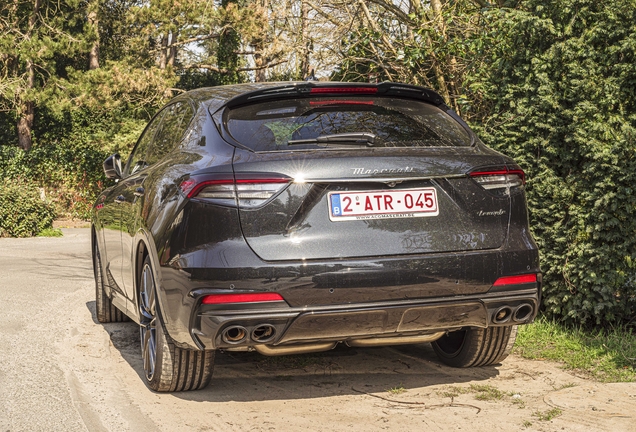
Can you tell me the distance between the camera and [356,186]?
A: 14.2ft

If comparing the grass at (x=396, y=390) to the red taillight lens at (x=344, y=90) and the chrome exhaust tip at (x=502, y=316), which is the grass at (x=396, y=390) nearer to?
the chrome exhaust tip at (x=502, y=316)

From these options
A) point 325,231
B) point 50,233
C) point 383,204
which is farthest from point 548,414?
point 50,233

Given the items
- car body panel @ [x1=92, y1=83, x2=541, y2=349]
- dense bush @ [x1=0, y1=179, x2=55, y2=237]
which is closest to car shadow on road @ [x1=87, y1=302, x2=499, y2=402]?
car body panel @ [x1=92, y1=83, x2=541, y2=349]

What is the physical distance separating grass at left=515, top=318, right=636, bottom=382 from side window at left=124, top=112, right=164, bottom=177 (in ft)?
10.0

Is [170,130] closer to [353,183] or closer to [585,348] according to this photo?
[353,183]

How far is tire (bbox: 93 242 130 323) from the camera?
7.20 meters

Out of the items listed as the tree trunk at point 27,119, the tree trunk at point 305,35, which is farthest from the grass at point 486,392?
the tree trunk at point 27,119

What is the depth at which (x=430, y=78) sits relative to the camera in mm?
10742

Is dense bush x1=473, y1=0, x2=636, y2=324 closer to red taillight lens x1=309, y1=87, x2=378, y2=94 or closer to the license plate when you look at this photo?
red taillight lens x1=309, y1=87, x2=378, y2=94

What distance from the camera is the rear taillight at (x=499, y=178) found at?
4.58m

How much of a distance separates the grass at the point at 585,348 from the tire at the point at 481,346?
1.71ft

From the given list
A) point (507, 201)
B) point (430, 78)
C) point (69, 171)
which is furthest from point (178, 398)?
point (69, 171)

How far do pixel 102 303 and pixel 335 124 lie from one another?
354cm

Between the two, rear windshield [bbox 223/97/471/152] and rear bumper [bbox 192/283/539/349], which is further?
rear windshield [bbox 223/97/471/152]
